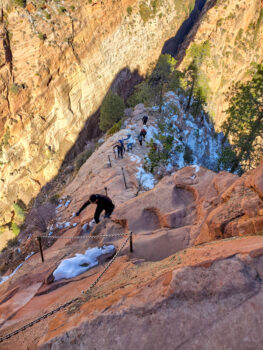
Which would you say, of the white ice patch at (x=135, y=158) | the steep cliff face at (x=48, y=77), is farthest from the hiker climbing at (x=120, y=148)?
the steep cliff face at (x=48, y=77)

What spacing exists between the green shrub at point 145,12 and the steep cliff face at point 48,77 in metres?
0.52

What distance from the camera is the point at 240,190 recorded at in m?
5.55

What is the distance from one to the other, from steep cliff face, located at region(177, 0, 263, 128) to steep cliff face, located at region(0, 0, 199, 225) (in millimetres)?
11694

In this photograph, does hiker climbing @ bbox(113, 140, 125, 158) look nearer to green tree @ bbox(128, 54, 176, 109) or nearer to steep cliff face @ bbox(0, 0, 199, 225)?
green tree @ bbox(128, 54, 176, 109)

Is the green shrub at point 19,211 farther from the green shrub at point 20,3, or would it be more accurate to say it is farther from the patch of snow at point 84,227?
the green shrub at point 20,3

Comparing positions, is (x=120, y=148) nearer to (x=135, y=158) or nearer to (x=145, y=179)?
(x=135, y=158)

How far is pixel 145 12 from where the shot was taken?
35.5 metres

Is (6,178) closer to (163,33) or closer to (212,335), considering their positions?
(212,335)

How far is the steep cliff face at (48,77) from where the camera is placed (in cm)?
2528

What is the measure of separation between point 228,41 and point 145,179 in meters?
31.9

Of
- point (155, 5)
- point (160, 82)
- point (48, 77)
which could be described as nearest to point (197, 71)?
point (160, 82)

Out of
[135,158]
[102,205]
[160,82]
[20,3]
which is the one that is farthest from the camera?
[20,3]

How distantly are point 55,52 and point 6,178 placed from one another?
651 inches

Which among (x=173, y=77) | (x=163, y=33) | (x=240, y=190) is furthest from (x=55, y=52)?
(x=240, y=190)
